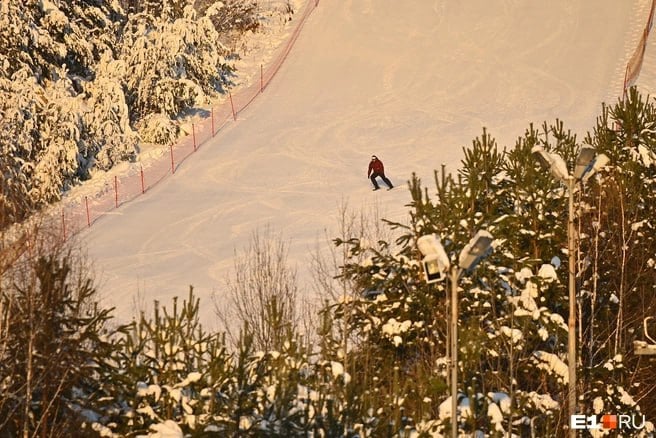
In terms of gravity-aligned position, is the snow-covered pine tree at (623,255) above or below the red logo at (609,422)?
above

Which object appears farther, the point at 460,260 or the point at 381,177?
the point at 381,177

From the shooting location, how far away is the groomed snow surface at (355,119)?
1179 inches

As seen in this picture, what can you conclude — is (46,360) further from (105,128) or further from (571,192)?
(105,128)

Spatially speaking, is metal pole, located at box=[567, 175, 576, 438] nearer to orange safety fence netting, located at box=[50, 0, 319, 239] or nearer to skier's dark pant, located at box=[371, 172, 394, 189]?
orange safety fence netting, located at box=[50, 0, 319, 239]

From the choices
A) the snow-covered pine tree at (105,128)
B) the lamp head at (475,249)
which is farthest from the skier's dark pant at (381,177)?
the lamp head at (475,249)

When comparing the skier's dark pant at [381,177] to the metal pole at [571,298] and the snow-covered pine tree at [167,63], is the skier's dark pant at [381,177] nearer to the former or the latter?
the snow-covered pine tree at [167,63]

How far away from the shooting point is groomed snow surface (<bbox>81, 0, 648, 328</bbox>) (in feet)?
98.3

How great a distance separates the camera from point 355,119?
39.3 m

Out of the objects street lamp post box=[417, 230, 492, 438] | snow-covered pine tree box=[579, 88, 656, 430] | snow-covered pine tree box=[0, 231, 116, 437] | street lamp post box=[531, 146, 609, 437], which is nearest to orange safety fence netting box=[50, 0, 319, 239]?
snow-covered pine tree box=[579, 88, 656, 430]

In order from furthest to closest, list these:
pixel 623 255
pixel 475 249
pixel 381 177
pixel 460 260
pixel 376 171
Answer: pixel 381 177
pixel 376 171
pixel 623 255
pixel 460 260
pixel 475 249

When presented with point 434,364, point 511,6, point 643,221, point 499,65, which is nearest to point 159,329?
point 434,364

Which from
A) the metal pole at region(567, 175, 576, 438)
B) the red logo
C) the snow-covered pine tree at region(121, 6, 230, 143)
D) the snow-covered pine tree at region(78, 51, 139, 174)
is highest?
the snow-covered pine tree at region(121, 6, 230, 143)

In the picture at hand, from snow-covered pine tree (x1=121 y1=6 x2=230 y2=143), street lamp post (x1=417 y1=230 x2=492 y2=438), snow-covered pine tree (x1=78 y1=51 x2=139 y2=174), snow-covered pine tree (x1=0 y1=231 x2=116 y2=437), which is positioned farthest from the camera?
snow-covered pine tree (x1=121 y1=6 x2=230 y2=143)

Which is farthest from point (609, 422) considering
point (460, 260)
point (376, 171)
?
point (376, 171)
